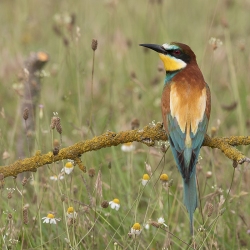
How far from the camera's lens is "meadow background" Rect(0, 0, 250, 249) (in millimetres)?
3094

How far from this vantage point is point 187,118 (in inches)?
121

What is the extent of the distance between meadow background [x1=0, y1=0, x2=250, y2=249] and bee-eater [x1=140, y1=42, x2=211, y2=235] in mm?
145

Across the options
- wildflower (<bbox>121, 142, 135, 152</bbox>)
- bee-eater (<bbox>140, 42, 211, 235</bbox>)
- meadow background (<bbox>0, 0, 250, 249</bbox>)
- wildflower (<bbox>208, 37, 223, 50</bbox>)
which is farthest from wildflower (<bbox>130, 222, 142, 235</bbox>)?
wildflower (<bbox>208, 37, 223, 50</bbox>)

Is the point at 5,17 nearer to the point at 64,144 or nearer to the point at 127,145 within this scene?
the point at 64,144

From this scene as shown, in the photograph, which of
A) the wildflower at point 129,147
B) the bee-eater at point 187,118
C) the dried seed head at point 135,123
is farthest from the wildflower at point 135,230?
the wildflower at point 129,147

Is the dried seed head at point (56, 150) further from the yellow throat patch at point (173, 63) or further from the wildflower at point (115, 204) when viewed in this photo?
the yellow throat patch at point (173, 63)

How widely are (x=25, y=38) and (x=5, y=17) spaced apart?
2.70 ft

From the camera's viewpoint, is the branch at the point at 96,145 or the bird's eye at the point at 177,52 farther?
the bird's eye at the point at 177,52

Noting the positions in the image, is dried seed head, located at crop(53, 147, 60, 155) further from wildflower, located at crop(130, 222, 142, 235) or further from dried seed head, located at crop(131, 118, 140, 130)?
dried seed head, located at crop(131, 118, 140, 130)

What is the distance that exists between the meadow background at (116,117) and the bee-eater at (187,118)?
145mm

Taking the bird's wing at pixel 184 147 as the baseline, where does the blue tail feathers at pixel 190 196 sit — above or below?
below

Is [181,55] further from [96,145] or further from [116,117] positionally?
[116,117]

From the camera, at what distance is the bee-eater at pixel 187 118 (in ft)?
9.66

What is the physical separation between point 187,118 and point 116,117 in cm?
183
